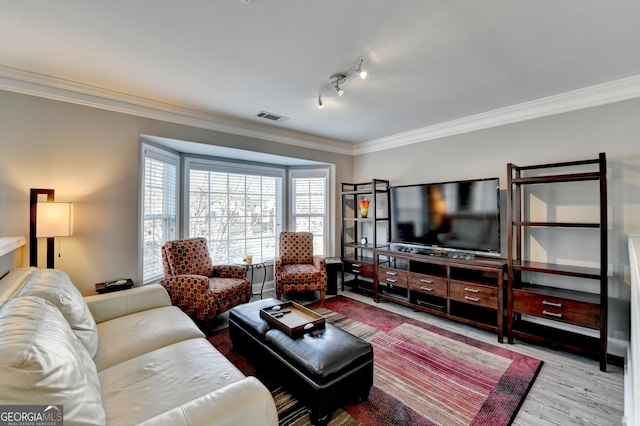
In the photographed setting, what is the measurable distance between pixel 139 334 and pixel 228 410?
1.22m

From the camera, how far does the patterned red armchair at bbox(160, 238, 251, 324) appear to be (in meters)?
2.83

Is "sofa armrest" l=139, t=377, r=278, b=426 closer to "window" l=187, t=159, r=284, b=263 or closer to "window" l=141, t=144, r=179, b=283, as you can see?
"window" l=141, t=144, r=179, b=283

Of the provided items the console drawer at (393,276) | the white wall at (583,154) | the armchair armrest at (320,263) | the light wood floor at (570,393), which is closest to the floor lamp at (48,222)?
the armchair armrest at (320,263)

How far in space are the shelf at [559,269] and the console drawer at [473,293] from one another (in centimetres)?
36

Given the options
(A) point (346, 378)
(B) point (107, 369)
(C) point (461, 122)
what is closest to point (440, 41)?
(C) point (461, 122)

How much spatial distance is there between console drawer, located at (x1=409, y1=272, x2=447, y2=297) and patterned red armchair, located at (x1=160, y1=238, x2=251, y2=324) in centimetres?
216

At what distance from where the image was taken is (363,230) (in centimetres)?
488

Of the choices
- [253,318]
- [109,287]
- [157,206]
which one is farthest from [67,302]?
[157,206]

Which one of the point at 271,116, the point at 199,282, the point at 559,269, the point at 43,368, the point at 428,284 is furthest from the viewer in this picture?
the point at 271,116

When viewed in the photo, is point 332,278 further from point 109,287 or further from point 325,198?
point 109,287

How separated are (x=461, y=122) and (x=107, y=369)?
4.29m

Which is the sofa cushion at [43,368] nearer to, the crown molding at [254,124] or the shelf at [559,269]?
the crown molding at [254,124]

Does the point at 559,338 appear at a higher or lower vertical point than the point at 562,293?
lower

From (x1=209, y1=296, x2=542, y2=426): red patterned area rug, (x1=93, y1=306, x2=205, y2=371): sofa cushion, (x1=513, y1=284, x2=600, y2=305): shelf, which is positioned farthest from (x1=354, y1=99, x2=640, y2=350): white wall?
(x1=93, y1=306, x2=205, y2=371): sofa cushion
